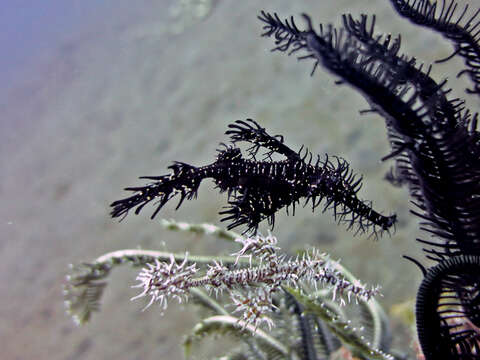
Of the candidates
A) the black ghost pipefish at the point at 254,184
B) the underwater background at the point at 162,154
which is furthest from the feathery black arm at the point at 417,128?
the underwater background at the point at 162,154

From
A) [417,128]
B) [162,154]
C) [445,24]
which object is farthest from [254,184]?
[162,154]

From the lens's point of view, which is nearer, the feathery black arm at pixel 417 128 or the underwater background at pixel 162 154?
the feathery black arm at pixel 417 128

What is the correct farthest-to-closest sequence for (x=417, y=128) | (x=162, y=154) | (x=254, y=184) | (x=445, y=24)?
(x=162, y=154) → (x=445, y=24) → (x=254, y=184) → (x=417, y=128)

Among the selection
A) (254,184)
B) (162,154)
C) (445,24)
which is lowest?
(254,184)

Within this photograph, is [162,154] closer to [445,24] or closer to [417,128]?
[445,24]

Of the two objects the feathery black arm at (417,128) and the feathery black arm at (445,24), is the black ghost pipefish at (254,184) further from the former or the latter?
the feathery black arm at (445,24)

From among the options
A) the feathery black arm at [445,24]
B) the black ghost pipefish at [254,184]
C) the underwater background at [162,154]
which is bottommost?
the black ghost pipefish at [254,184]

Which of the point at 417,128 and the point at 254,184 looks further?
the point at 254,184

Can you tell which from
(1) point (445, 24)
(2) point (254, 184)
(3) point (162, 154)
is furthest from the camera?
(3) point (162, 154)

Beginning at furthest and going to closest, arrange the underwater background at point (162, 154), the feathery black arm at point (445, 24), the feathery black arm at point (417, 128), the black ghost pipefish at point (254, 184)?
the underwater background at point (162, 154) < the feathery black arm at point (445, 24) < the black ghost pipefish at point (254, 184) < the feathery black arm at point (417, 128)

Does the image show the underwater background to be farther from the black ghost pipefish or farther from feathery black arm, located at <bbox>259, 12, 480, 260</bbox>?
feathery black arm, located at <bbox>259, 12, 480, 260</bbox>
